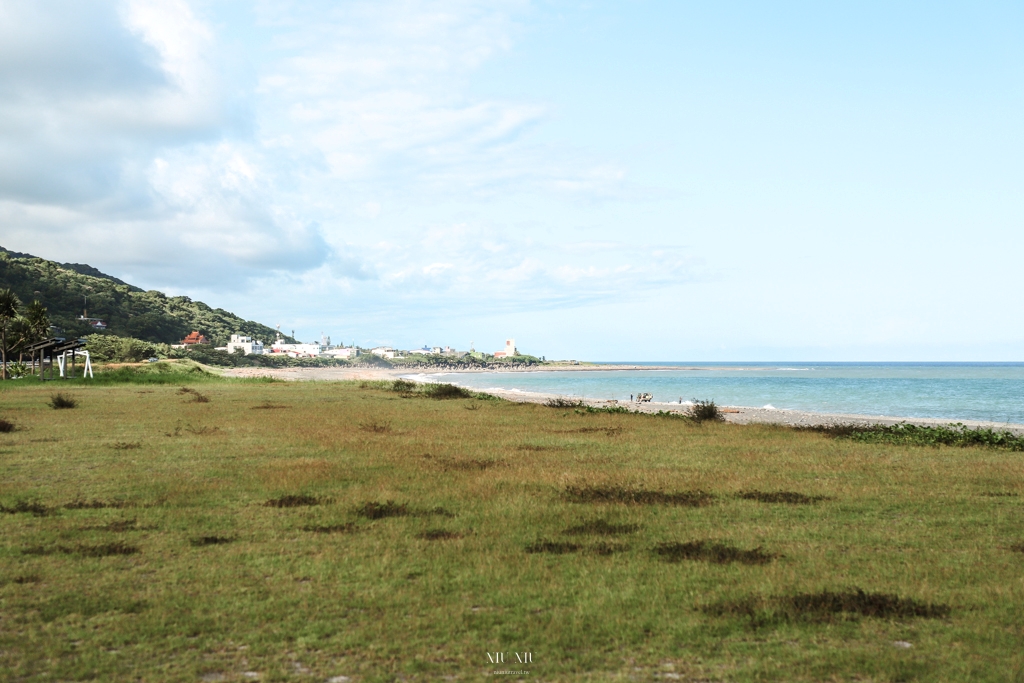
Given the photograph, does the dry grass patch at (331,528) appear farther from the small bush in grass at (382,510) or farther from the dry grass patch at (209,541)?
the dry grass patch at (209,541)

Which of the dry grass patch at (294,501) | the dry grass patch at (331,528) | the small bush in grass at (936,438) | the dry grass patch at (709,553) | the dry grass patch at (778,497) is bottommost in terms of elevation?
the small bush in grass at (936,438)

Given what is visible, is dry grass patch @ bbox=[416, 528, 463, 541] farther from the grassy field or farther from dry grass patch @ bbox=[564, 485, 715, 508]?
dry grass patch @ bbox=[564, 485, 715, 508]

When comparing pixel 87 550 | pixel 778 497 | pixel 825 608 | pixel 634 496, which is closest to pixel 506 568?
pixel 825 608

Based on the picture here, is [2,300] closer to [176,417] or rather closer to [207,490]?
[176,417]

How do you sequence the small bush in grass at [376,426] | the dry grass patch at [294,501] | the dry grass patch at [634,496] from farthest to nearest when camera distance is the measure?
the small bush in grass at [376,426] < the dry grass patch at [634,496] < the dry grass patch at [294,501]

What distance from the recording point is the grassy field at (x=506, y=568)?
20.0ft

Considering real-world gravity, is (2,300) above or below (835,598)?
above

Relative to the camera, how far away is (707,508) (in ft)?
40.5

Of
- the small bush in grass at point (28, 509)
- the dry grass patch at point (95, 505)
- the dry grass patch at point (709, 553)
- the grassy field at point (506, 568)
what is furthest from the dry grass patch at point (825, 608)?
the small bush in grass at point (28, 509)

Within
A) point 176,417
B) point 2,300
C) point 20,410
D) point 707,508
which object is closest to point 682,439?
point 707,508

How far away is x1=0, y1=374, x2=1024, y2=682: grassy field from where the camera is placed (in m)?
6.11

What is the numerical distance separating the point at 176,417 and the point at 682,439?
20.6 metres

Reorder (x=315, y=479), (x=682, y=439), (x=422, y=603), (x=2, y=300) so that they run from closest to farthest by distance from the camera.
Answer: (x=422, y=603)
(x=315, y=479)
(x=682, y=439)
(x=2, y=300)

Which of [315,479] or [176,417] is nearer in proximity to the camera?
[315,479]
